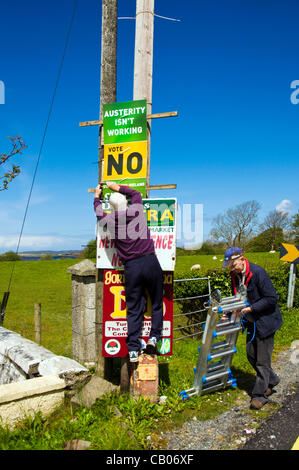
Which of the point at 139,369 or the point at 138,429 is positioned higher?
the point at 139,369

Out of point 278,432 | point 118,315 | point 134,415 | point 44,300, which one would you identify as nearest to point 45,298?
point 44,300

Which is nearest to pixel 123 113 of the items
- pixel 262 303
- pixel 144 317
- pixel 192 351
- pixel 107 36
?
pixel 107 36

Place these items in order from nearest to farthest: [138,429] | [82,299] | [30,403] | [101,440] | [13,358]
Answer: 1. [101,440]
2. [138,429]
3. [30,403]
4. [13,358]
5. [82,299]

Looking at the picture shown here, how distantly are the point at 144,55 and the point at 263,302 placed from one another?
3.75 metres

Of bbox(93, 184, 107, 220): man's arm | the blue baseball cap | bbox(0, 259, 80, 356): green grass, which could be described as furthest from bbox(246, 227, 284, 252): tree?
bbox(93, 184, 107, 220): man's arm

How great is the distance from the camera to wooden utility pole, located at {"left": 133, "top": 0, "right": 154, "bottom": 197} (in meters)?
4.76

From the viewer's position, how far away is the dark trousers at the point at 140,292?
421cm

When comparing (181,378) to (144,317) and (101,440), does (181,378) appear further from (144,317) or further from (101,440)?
(101,440)

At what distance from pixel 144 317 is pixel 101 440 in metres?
1.66

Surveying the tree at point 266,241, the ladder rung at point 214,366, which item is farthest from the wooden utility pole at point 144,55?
the tree at point 266,241

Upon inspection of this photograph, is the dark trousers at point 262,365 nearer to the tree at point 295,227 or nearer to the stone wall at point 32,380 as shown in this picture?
the stone wall at point 32,380

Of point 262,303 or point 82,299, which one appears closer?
point 262,303

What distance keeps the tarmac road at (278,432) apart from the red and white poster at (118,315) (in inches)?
58.3

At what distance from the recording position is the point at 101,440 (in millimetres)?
3262
